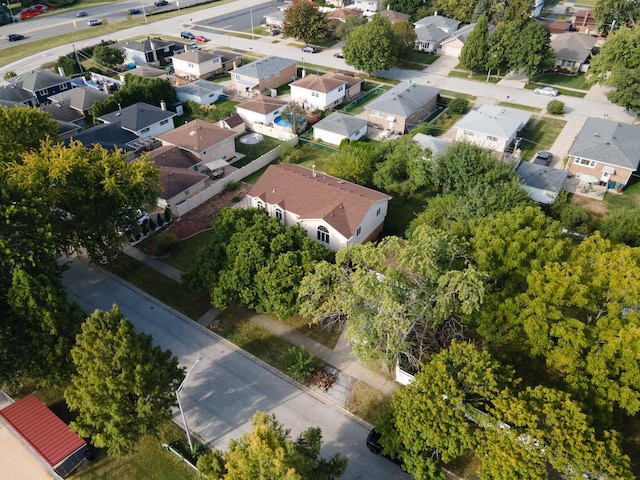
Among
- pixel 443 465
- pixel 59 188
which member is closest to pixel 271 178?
pixel 59 188

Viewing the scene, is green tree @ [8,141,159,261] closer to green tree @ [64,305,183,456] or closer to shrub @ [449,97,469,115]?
green tree @ [64,305,183,456]

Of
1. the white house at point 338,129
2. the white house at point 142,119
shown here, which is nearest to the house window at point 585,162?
the white house at point 338,129

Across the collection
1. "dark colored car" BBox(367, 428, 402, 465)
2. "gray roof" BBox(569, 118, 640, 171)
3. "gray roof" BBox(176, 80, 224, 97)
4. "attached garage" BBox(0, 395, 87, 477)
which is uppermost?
"gray roof" BBox(569, 118, 640, 171)

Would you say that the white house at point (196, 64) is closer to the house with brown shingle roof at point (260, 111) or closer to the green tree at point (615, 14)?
the house with brown shingle roof at point (260, 111)

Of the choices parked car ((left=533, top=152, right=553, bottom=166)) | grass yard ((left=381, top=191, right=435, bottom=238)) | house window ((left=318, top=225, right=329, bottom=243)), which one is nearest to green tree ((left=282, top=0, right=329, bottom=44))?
parked car ((left=533, top=152, right=553, bottom=166))

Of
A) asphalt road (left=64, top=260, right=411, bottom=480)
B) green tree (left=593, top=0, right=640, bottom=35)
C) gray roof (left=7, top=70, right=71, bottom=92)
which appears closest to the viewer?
asphalt road (left=64, top=260, right=411, bottom=480)

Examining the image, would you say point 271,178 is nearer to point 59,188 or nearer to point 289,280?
point 289,280
